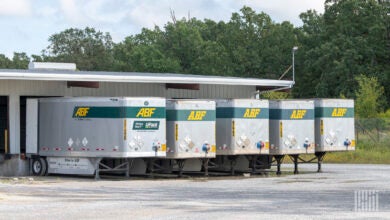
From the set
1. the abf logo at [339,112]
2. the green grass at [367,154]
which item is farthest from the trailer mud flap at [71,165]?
the green grass at [367,154]

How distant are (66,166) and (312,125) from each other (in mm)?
10212

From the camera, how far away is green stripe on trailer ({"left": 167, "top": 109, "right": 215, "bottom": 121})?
121 feet

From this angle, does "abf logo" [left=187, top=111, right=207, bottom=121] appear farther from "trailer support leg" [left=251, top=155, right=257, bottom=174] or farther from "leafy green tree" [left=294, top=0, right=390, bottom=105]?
"leafy green tree" [left=294, top=0, right=390, bottom=105]

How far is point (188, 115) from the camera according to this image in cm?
3709

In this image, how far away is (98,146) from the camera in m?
36.5

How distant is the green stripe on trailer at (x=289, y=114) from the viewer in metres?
40.1

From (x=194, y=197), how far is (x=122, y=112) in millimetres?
9037

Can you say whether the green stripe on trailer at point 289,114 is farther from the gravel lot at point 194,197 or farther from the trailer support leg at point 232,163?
the gravel lot at point 194,197

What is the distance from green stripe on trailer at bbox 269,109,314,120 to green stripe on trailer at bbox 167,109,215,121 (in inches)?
153

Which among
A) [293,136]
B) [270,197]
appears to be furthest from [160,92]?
[270,197]

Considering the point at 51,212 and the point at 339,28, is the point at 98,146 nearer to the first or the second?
the point at 51,212

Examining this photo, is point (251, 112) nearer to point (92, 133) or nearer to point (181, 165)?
point (181, 165)

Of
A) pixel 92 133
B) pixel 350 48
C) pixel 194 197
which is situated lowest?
pixel 194 197

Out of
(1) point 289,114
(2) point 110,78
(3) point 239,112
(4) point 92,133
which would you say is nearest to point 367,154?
(1) point 289,114
